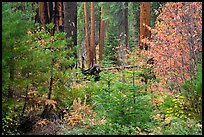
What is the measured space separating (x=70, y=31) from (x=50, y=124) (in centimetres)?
391

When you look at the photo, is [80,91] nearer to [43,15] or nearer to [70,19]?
[70,19]

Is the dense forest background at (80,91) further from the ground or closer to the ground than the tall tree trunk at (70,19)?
closer to the ground

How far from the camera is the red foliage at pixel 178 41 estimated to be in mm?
6402

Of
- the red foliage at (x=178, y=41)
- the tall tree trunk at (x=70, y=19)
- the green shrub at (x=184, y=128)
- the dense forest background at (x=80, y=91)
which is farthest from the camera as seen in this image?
the tall tree trunk at (x=70, y=19)

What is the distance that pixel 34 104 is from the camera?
250 inches

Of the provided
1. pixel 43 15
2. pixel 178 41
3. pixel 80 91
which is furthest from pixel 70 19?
pixel 178 41

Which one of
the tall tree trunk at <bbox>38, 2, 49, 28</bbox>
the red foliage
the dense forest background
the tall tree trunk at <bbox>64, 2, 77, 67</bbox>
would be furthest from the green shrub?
the tall tree trunk at <bbox>38, 2, 49, 28</bbox>

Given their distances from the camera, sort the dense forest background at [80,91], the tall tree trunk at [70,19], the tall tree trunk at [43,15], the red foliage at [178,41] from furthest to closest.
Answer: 1. the tall tree trunk at [43,15]
2. the tall tree trunk at [70,19]
3. the red foliage at [178,41]
4. the dense forest background at [80,91]

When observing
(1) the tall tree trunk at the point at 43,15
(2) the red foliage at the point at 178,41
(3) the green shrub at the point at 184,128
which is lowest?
(3) the green shrub at the point at 184,128

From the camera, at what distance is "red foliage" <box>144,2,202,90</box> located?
252 inches

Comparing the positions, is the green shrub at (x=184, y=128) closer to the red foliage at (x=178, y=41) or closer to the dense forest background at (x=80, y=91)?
the dense forest background at (x=80, y=91)

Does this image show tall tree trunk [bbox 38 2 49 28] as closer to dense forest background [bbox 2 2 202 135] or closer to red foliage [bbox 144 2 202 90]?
dense forest background [bbox 2 2 202 135]

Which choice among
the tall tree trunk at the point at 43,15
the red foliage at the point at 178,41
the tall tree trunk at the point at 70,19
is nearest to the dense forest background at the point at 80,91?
the red foliage at the point at 178,41

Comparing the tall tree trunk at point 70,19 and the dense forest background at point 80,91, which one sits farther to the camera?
the tall tree trunk at point 70,19
